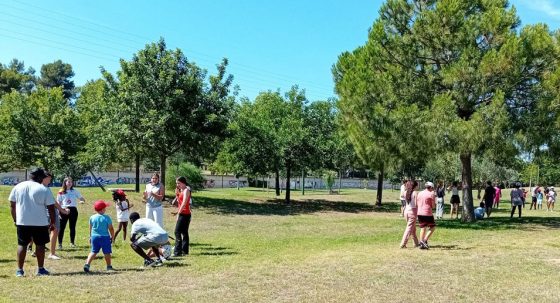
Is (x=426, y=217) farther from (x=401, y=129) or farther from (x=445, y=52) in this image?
(x=445, y=52)

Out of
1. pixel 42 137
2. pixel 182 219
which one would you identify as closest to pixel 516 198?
pixel 182 219

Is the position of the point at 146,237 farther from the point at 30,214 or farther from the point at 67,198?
the point at 67,198

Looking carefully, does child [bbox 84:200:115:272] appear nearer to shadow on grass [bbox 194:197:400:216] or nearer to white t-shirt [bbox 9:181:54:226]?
white t-shirt [bbox 9:181:54:226]

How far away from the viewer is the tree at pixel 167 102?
25.6m

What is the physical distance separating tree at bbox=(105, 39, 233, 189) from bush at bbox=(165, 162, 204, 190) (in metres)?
9.94

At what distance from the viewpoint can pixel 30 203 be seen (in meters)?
8.48

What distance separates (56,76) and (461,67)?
273 ft

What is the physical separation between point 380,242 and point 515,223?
9384 mm

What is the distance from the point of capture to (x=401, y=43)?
20.7m

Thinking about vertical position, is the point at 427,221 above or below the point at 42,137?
below

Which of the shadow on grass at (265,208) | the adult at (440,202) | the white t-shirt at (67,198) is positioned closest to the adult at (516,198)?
the adult at (440,202)

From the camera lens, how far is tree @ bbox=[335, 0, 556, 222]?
60.5ft

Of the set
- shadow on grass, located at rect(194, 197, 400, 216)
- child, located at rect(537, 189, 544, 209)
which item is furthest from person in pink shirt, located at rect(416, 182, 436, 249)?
child, located at rect(537, 189, 544, 209)

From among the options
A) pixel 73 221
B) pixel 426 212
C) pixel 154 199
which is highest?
pixel 154 199
